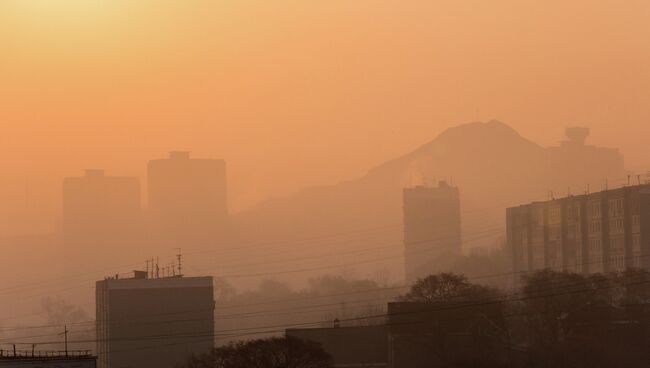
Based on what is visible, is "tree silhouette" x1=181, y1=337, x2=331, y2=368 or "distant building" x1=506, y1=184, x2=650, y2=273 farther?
"distant building" x1=506, y1=184, x2=650, y2=273

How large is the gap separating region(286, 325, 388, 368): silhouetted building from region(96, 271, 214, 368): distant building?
63.0ft

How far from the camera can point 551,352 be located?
3083 inches

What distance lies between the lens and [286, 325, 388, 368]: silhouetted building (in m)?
83.0

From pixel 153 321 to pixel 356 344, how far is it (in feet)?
79.5

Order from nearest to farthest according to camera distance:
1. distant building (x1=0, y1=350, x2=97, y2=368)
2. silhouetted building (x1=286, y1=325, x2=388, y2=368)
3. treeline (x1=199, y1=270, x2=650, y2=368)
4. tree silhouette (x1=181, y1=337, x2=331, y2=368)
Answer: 1. distant building (x1=0, y1=350, x2=97, y2=368)
2. tree silhouette (x1=181, y1=337, x2=331, y2=368)
3. treeline (x1=199, y1=270, x2=650, y2=368)
4. silhouetted building (x1=286, y1=325, x2=388, y2=368)

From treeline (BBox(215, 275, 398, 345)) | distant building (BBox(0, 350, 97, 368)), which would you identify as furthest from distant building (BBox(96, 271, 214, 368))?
treeline (BBox(215, 275, 398, 345))

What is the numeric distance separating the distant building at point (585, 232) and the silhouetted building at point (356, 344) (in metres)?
40.6

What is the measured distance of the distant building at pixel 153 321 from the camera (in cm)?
10162

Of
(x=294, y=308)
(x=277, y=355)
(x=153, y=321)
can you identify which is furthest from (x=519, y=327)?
(x=294, y=308)

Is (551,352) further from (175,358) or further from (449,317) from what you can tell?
(175,358)

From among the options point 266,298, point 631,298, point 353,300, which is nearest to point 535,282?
point 631,298

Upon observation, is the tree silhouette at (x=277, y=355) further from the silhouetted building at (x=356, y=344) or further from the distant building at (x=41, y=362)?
the silhouetted building at (x=356, y=344)

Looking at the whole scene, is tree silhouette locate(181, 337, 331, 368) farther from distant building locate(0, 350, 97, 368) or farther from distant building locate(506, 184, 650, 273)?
distant building locate(506, 184, 650, 273)

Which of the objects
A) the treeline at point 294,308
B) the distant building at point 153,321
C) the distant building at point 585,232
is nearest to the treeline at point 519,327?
the distant building at point 153,321
